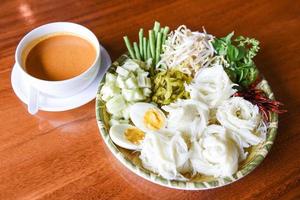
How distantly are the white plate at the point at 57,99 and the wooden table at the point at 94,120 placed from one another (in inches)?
1.3

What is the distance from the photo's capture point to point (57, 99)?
1.06 meters

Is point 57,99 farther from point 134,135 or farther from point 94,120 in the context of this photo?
point 134,135

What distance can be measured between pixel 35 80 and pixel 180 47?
1.46 feet

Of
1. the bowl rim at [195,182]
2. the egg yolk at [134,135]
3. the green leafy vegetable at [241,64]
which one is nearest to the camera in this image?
the bowl rim at [195,182]

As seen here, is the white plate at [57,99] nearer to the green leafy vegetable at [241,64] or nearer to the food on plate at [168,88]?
the food on plate at [168,88]

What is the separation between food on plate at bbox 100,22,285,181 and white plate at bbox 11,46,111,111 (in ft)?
0.23

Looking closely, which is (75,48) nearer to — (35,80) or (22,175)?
(35,80)

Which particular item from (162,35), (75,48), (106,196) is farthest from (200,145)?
(75,48)

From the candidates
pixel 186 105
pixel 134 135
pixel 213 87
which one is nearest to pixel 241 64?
pixel 213 87

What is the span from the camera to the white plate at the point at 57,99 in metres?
1.04

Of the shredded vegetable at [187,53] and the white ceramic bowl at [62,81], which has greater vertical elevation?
the shredded vegetable at [187,53]

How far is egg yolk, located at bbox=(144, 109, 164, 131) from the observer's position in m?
0.98

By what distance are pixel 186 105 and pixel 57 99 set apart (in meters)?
0.38

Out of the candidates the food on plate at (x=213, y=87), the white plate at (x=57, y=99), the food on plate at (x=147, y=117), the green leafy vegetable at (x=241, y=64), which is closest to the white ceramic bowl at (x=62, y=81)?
the white plate at (x=57, y=99)
